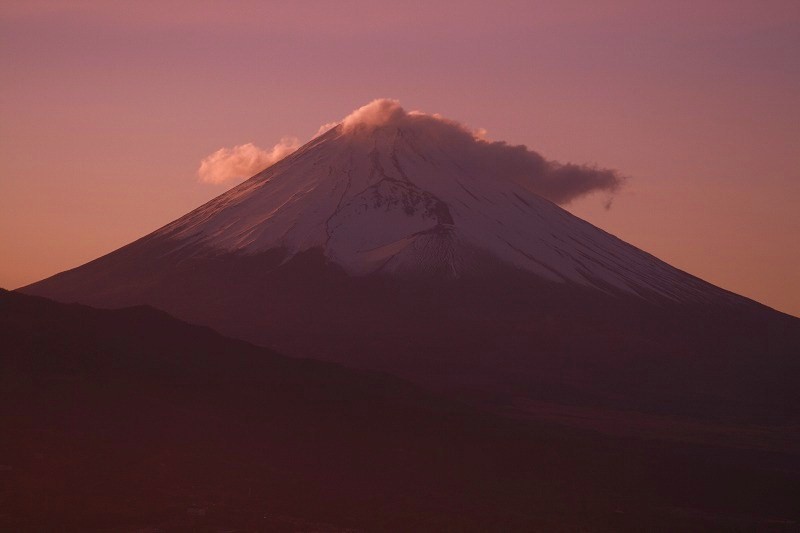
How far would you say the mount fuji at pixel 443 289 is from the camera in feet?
378

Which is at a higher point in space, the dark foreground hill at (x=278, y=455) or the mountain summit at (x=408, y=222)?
the mountain summit at (x=408, y=222)

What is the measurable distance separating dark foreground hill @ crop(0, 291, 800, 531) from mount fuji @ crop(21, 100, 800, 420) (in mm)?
24109

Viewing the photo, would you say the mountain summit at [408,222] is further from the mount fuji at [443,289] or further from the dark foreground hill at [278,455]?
the dark foreground hill at [278,455]

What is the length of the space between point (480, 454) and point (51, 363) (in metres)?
22.1

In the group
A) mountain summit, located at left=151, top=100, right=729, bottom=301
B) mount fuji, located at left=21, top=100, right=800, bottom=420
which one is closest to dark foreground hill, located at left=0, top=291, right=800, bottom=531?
mount fuji, located at left=21, top=100, right=800, bottom=420

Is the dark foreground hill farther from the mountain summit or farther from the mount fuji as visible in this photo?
the mountain summit

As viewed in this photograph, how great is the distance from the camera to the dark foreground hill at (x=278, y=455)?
51.2 m

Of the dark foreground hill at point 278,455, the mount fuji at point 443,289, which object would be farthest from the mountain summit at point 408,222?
the dark foreground hill at point 278,455

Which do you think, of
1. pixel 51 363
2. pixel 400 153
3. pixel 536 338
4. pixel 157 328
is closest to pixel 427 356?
pixel 536 338

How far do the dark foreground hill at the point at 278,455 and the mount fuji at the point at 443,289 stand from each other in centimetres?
2411

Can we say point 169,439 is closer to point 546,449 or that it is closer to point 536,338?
point 546,449

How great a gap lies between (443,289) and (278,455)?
284 feet

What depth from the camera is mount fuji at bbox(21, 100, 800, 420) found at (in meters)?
115

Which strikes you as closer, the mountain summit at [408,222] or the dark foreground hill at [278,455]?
the dark foreground hill at [278,455]
